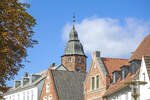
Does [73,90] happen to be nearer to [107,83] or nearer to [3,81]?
[107,83]

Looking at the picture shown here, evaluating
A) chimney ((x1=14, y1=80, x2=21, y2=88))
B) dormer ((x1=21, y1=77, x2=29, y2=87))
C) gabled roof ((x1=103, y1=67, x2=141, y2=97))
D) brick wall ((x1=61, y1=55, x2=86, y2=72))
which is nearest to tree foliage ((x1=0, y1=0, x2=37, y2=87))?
gabled roof ((x1=103, y1=67, x2=141, y2=97))

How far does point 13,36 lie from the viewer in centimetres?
2967

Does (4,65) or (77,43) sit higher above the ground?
(77,43)

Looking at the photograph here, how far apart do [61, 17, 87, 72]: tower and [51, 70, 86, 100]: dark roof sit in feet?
129

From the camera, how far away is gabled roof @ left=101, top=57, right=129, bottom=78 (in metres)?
57.0

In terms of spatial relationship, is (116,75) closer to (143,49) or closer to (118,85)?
(118,85)

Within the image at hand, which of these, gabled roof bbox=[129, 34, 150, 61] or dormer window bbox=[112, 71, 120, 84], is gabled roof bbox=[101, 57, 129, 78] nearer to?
dormer window bbox=[112, 71, 120, 84]

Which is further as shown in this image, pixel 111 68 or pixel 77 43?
pixel 77 43

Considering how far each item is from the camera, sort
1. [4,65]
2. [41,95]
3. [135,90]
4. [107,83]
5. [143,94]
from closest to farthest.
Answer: [135,90], [4,65], [143,94], [107,83], [41,95]

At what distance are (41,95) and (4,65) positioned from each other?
4877 cm

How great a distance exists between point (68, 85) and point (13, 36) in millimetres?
42096

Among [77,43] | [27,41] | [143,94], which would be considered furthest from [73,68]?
[27,41]

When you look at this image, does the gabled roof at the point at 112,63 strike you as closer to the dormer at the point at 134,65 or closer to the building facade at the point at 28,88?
the dormer at the point at 134,65

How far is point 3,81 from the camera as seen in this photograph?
29.3 m
